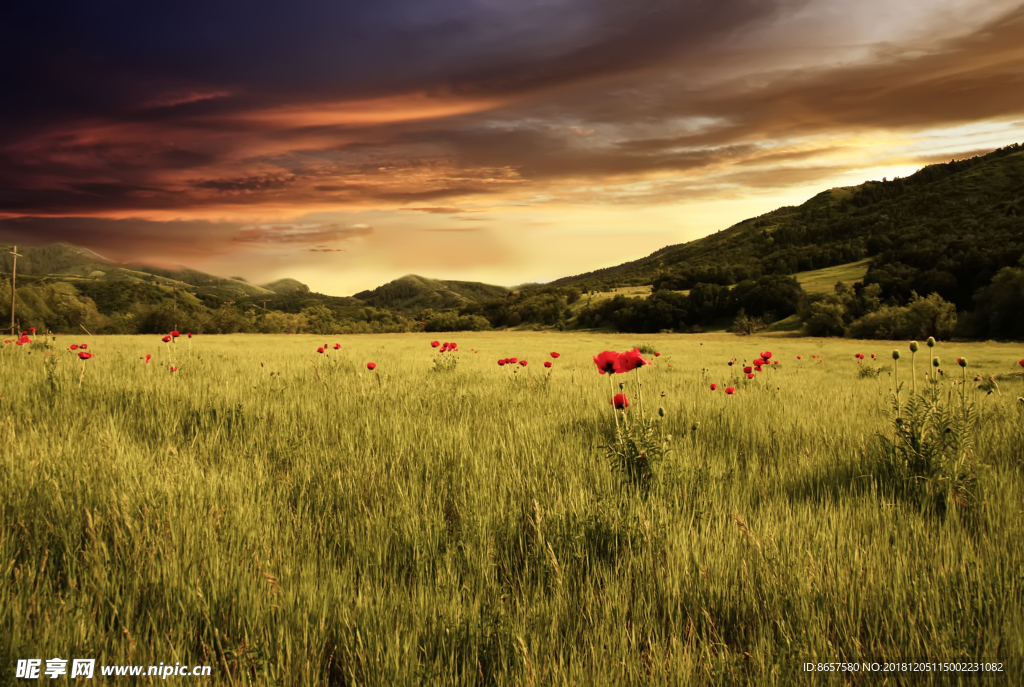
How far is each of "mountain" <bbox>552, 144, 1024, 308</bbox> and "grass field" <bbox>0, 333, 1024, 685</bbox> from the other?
6816 centimetres

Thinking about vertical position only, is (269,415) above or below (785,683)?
above

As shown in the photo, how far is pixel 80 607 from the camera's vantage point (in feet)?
4.98

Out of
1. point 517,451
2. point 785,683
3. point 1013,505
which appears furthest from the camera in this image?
point 517,451

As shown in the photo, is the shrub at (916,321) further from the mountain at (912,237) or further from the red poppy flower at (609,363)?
the red poppy flower at (609,363)

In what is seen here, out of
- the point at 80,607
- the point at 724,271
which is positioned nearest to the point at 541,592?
the point at 80,607

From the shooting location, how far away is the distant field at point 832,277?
248ft

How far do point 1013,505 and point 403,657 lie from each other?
321 centimetres

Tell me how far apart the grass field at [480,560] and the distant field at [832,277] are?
8316 centimetres

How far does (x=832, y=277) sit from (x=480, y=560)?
10133cm

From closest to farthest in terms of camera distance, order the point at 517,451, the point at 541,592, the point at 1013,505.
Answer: the point at 541,592, the point at 1013,505, the point at 517,451

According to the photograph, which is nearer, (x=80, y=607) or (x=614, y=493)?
(x=80, y=607)

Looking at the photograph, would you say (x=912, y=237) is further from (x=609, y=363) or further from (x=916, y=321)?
(x=609, y=363)

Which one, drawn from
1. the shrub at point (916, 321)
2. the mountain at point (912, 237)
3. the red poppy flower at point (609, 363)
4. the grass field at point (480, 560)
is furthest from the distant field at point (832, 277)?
the grass field at point (480, 560)

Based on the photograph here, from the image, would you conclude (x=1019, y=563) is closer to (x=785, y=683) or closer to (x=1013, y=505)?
(x=1013, y=505)
